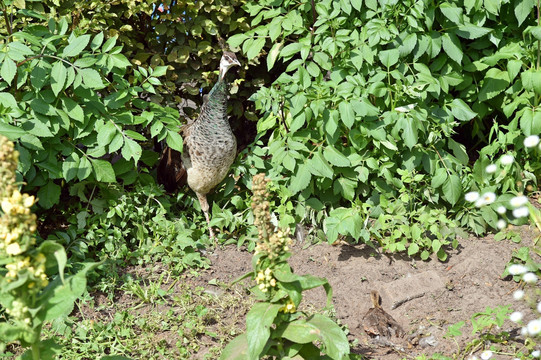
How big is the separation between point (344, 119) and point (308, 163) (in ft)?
1.36

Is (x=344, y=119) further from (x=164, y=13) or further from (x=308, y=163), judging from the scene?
(x=164, y=13)

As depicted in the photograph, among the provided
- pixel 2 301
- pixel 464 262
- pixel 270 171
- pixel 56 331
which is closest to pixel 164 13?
pixel 270 171

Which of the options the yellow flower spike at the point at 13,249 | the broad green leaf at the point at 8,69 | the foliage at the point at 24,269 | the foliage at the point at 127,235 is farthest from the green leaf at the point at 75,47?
the yellow flower spike at the point at 13,249

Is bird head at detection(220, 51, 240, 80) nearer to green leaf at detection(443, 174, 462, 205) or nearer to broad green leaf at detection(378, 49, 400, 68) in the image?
broad green leaf at detection(378, 49, 400, 68)

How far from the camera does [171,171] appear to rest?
4773 mm

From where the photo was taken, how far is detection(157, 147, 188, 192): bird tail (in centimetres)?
471

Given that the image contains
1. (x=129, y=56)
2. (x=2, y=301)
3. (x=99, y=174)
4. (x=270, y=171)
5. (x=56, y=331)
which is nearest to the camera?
(x=2, y=301)

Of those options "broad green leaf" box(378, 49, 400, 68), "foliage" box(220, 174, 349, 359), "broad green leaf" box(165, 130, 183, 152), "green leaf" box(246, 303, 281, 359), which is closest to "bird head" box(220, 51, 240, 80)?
"broad green leaf" box(165, 130, 183, 152)

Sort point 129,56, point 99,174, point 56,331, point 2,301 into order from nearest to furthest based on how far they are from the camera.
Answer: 1. point 2,301
2. point 56,331
3. point 99,174
4. point 129,56

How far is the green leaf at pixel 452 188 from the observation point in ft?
13.6

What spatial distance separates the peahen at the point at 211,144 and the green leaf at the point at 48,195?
0.97 meters

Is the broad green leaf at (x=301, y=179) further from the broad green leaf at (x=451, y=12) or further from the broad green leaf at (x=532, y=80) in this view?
the broad green leaf at (x=532, y=80)

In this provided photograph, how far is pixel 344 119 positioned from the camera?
392 centimetres

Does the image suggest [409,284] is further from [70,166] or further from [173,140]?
[70,166]
